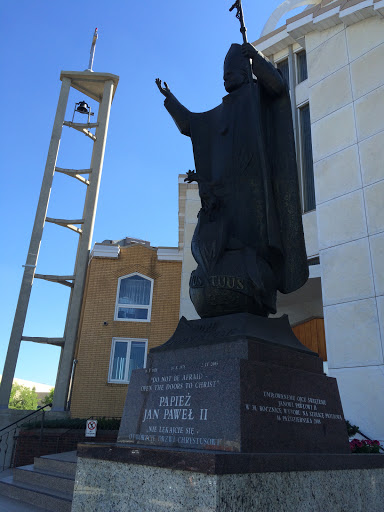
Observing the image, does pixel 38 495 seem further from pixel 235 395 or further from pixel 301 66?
pixel 301 66

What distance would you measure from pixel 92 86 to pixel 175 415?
22771 mm

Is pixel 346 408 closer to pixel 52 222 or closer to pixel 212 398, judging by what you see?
pixel 212 398

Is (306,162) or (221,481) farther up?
(306,162)

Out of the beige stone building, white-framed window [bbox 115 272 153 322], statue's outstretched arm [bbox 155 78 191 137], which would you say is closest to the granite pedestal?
statue's outstretched arm [bbox 155 78 191 137]

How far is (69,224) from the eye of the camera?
20.0 meters

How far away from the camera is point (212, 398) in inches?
125

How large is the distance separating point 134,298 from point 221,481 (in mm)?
15334

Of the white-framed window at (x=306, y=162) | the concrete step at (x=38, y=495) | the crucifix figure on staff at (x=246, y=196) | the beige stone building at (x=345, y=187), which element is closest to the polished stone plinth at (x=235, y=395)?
the crucifix figure on staff at (x=246, y=196)

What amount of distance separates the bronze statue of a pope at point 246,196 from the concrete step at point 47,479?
3.46 metres

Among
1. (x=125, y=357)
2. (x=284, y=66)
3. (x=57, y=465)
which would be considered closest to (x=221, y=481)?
(x=57, y=465)

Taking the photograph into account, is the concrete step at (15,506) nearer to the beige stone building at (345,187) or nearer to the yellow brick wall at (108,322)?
the beige stone building at (345,187)

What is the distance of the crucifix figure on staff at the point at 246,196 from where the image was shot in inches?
158

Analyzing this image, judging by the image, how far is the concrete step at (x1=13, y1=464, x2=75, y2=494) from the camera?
5.82 meters

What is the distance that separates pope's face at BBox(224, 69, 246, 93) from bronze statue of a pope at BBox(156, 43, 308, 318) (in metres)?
0.01
